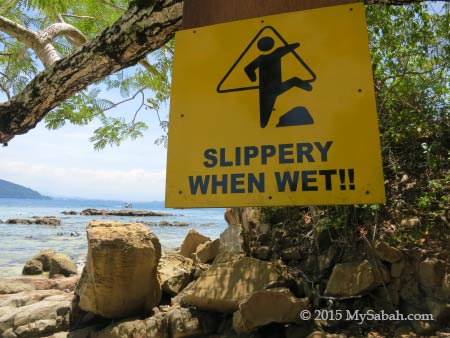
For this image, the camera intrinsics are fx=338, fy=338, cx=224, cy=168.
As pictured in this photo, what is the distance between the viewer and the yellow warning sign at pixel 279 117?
1247 mm

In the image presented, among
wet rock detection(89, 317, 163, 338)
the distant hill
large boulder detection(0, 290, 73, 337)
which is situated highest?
the distant hill

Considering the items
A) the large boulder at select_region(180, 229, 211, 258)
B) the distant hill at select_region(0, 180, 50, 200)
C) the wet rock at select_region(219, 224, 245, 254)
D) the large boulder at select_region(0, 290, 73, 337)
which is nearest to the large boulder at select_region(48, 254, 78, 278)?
the large boulder at select_region(180, 229, 211, 258)

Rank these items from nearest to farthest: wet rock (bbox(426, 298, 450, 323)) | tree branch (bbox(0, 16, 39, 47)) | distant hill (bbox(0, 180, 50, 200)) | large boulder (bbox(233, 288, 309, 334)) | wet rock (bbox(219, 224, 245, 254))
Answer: tree branch (bbox(0, 16, 39, 47)) → wet rock (bbox(426, 298, 450, 323)) → large boulder (bbox(233, 288, 309, 334)) → wet rock (bbox(219, 224, 245, 254)) → distant hill (bbox(0, 180, 50, 200))

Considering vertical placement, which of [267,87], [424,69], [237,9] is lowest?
[267,87]

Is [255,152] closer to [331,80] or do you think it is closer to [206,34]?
[331,80]

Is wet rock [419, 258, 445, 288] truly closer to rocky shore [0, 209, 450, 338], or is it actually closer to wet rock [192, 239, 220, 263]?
rocky shore [0, 209, 450, 338]

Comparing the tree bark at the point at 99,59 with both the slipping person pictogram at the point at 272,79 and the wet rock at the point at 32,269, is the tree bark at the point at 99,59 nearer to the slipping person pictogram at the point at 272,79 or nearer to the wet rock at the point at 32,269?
the slipping person pictogram at the point at 272,79

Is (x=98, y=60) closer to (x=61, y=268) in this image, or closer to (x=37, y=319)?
(x=37, y=319)

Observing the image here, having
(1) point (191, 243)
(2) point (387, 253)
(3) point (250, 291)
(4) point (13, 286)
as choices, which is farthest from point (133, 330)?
(4) point (13, 286)

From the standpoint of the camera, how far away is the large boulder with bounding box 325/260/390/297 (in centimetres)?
402

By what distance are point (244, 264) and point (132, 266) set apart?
1770mm

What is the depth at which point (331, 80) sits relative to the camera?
4.30ft

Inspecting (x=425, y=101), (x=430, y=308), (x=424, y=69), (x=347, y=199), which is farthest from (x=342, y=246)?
(x=347, y=199)

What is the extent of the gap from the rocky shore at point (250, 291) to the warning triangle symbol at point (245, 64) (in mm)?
3144
